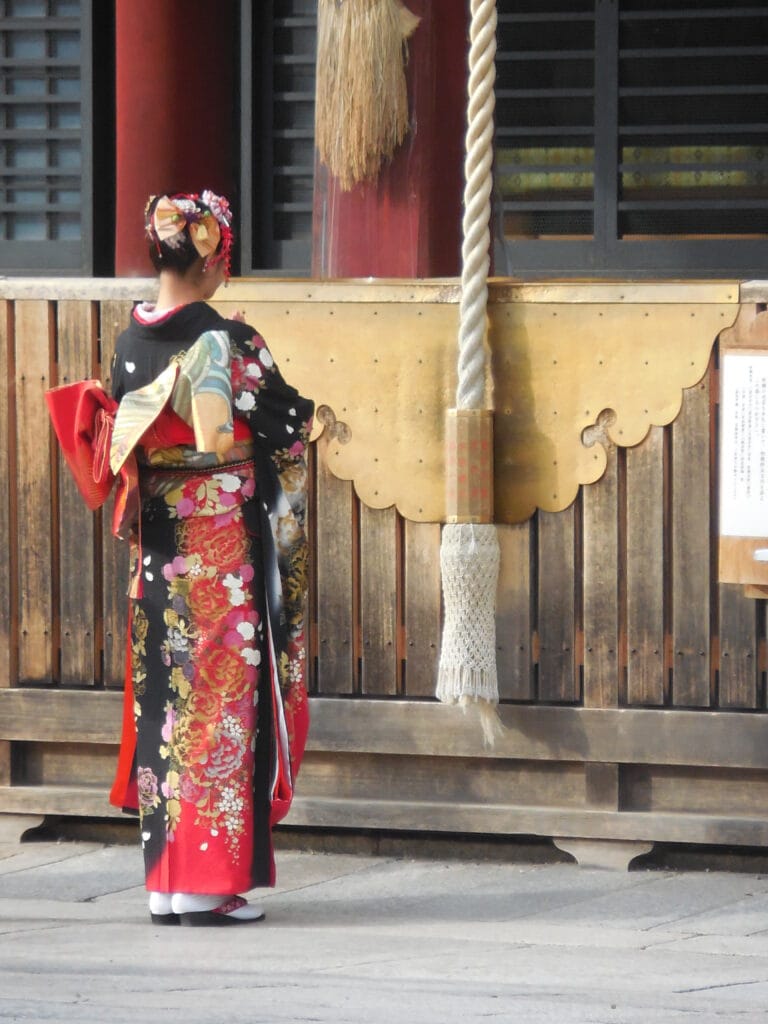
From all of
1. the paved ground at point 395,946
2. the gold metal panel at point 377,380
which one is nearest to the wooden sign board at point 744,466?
the gold metal panel at point 377,380

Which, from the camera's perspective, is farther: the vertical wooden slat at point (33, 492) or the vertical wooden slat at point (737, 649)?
the vertical wooden slat at point (33, 492)

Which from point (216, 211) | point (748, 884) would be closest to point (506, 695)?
point (748, 884)

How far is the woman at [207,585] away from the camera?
4480 millimetres

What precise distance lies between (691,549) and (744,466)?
280 millimetres

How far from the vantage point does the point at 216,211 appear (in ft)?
14.8

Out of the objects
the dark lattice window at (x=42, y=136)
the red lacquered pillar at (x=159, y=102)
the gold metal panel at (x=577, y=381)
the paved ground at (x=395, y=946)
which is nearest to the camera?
the paved ground at (x=395, y=946)

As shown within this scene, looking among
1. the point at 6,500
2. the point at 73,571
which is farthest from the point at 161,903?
the point at 6,500

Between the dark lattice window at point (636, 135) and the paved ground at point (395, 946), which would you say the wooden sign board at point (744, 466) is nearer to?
the paved ground at point (395, 946)

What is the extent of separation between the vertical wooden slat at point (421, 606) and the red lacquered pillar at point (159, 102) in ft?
6.30

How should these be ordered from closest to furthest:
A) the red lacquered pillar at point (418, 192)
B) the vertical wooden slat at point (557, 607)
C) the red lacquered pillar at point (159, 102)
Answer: the vertical wooden slat at point (557, 607)
the red lacquered pillar at point (418, 192)
the red lacquered pillar at point (159, 102)

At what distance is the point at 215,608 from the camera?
14.8ft

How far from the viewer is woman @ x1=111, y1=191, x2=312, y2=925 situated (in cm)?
448

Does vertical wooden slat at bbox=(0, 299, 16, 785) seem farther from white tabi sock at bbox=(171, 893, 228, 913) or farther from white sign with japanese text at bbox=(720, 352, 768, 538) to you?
white sign with japanese text at bbox=(720, 352, 768, 538)

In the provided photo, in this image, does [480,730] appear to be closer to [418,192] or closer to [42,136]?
[418,192]
